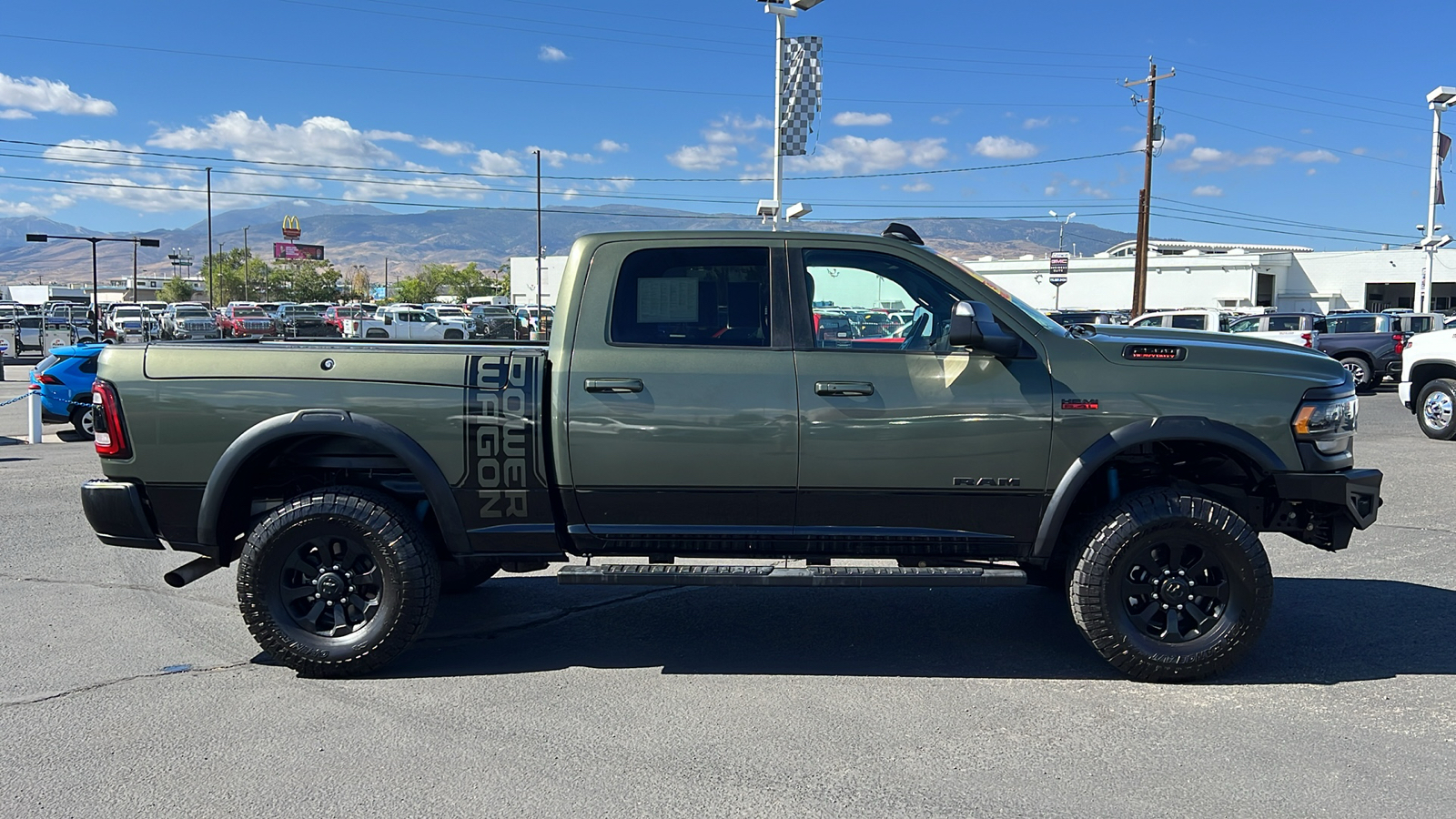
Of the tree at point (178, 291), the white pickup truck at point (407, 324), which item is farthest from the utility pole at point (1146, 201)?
the tree at point (178, 291)

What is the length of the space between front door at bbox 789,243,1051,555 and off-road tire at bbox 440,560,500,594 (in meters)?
2.25

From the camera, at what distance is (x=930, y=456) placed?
14.9 feet

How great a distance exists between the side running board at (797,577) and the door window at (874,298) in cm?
101

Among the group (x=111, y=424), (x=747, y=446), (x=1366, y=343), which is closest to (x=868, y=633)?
(x=747, y=446)

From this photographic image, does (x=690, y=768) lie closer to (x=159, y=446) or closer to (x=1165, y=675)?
(x=1165, y=675)

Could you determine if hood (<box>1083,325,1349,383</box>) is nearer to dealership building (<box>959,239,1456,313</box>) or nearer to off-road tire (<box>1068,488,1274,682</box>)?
off-road tire (<box>1068,488,1274,682</box>)

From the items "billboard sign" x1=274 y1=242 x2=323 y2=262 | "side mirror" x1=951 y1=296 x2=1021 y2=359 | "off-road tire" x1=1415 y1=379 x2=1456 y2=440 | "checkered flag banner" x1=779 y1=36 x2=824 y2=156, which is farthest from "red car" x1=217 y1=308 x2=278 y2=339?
"billboard sign" x1=274 y1=242 x2=323 y2=262

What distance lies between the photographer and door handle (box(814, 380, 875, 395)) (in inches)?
178

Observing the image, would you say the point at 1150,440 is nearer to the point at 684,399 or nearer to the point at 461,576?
the point at 684,399

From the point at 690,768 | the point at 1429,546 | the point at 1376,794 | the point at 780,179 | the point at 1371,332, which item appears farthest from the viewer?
the point at 1371,332

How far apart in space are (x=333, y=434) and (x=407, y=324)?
44.8 meters

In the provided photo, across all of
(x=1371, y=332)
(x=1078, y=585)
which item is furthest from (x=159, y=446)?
(x=1371, y=332)

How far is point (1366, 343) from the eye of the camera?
2136 cm

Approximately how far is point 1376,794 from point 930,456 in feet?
6.52
